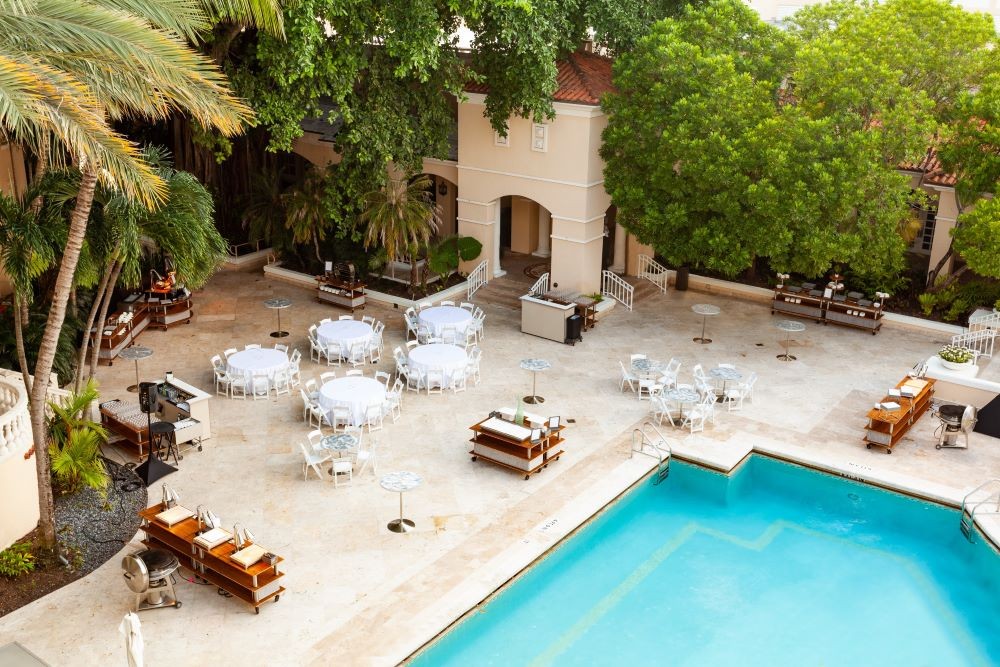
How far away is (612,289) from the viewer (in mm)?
30406

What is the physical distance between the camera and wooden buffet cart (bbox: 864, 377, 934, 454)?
2095 cm

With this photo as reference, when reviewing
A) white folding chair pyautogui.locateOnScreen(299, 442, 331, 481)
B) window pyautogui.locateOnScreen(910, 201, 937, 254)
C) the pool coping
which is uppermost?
window pyautogui.locateOnScreen(910, 201, 937, 254)

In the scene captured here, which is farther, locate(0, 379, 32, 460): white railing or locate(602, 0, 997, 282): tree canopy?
locate(602, 0, 997, 282): tree canopy

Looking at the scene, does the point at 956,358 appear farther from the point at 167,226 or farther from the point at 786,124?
the point at 167,226

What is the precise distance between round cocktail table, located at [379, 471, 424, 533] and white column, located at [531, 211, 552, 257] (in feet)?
57.9

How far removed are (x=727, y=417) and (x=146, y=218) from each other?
12666mm

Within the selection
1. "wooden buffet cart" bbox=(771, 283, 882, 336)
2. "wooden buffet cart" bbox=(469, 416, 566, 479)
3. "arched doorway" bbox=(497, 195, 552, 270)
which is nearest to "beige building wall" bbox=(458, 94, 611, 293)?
"arched doorway" bbox=(497, 195, 552, 270)

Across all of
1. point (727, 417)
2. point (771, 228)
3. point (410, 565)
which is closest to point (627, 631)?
point (410, 565)

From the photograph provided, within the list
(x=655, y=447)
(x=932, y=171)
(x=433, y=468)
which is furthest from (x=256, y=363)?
(x=932, y=171)

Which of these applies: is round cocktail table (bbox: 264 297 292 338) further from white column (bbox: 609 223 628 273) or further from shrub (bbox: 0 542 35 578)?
white column (bbox: 609 223 628 273)

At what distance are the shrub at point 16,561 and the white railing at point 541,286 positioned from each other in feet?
51.1

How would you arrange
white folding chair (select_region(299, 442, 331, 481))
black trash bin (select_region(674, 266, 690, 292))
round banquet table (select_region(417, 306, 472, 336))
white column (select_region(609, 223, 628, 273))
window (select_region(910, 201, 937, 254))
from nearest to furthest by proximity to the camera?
white folding chair (select_region(299, 442, 331, 481)) → round banquet table (select_region(417, 306, 472, 336)) → black trash bin (select_region(674, 266, 690, 292)) → white column (select_region(609, 223, 628, 273)) → window (select_region(910, 201, 937, 254))

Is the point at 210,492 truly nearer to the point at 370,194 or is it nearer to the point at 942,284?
the point at 370,194

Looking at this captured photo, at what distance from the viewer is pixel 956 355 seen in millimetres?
23750
